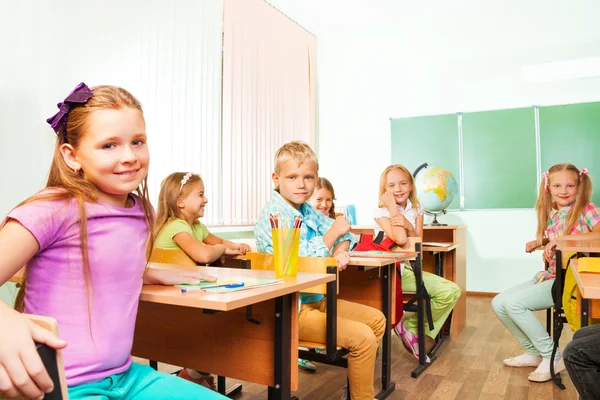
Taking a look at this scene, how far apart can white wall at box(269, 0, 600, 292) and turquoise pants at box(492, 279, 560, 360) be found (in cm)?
268

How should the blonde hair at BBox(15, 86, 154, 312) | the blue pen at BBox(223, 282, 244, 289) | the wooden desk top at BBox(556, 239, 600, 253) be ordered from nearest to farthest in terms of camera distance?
the blonde hair at BBox(15, 86, 154, 312)
the blue pen at BBox(223, 282, 244, 289)
the wooden desk top at BBox(556, 239, 600, 253)

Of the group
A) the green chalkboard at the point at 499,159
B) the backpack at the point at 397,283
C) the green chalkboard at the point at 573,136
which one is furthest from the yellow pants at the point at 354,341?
the green chalkboard at the point at 573,136

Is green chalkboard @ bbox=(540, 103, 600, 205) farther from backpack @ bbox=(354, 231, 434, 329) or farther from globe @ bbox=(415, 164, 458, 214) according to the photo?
backpack @ bbox=(354, 231, 434, 329)

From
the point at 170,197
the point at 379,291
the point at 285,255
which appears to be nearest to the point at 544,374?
the point at 379,291

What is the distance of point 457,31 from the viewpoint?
18.4ft

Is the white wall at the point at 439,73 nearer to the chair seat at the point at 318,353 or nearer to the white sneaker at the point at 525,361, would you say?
the white sneaker at the point at 525,361

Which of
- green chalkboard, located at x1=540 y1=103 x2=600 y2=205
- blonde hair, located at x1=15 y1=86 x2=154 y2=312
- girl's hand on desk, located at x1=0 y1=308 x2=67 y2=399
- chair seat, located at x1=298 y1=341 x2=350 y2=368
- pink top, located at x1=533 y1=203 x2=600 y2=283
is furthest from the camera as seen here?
green chalkboard, located at x1=540 y1=103 x2=600 y2=205

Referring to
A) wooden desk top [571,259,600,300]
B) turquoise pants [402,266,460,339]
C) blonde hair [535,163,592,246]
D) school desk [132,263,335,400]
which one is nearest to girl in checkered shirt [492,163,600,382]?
blonde hair [535,163,592,246]

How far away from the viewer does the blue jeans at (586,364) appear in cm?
146

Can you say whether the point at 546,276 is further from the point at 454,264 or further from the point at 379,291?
the point at 379,291

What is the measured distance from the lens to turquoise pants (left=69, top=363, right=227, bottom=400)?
0.97 meters

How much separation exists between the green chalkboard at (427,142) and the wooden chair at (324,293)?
408cm

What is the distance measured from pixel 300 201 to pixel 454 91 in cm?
412

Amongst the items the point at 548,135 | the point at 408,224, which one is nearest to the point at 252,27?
the point at 408,224
